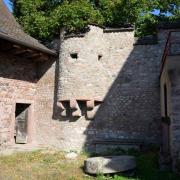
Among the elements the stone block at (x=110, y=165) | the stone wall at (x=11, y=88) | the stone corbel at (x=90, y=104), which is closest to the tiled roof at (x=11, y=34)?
Result: the stone wall at (x=11, y=88)

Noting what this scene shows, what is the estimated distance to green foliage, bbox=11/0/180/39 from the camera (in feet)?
42.0

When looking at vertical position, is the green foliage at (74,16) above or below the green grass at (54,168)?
above

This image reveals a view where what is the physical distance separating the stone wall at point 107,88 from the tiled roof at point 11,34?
1.15 m

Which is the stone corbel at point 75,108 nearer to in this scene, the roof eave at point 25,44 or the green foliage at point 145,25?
the roof eave at point 25,44

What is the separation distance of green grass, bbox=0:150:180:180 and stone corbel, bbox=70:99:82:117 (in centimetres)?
157

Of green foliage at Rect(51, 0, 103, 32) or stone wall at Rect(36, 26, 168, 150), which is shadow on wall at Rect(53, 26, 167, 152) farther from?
green foliage at Rect(51, 0, 103, 32)

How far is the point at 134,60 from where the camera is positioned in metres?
11.9

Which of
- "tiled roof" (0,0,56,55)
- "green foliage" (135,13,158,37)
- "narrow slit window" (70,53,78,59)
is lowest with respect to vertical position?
"narrow slit window" (70,53,78,59)

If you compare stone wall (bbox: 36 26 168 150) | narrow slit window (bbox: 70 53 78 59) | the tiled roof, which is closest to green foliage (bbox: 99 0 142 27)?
stone wall (bbox: 36 26 168 150)

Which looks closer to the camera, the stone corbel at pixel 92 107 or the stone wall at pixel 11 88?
the stone wall at pixel 11 88

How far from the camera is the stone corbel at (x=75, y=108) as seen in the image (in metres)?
11.6

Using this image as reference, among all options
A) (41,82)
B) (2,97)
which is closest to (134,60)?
(41,82)

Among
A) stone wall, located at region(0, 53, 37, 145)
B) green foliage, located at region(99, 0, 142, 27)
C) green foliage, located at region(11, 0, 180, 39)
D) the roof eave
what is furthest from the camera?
green foliage, located at region(99, 0, 142, 27)

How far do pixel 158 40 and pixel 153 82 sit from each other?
1.60m
